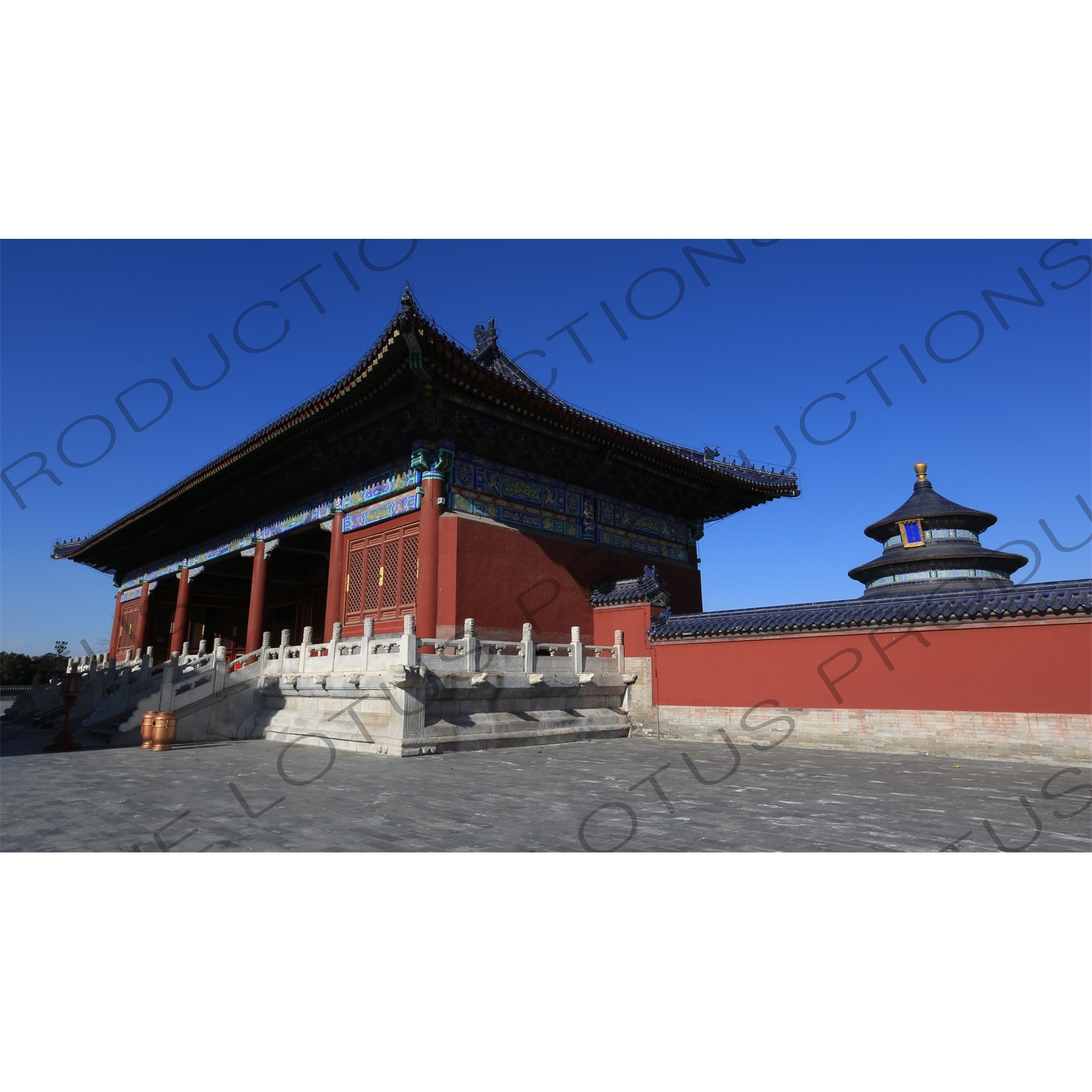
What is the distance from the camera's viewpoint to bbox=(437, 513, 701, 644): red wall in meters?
A: 12.6

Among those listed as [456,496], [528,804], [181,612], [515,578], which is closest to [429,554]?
[456,496]

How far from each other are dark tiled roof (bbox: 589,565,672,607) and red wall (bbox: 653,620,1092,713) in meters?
1.06

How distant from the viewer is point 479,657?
35.5 ft

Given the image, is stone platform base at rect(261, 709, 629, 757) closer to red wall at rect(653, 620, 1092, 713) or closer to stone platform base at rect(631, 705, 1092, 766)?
stone platform base at rect(631, 705, 1092, 766)

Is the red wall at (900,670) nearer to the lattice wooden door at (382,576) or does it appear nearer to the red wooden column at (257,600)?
the lattice wooden door at (382,576)

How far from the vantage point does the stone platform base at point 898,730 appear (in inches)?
354

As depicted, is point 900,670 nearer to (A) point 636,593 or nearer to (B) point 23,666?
(A) point 636,593

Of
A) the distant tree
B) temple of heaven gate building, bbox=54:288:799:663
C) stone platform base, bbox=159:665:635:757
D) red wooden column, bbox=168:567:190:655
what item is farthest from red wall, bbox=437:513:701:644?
the distant tree

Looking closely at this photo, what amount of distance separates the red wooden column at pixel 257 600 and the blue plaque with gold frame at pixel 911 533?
673 inches

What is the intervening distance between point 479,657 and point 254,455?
842 centimetres

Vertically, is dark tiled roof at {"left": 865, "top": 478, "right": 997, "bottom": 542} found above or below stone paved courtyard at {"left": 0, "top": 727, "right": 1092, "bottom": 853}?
above

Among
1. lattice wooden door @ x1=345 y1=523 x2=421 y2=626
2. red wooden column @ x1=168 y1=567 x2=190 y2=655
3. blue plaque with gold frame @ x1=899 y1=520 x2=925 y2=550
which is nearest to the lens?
lattice wooden door @ x1=345 y1=523 x2=421 y2=626
